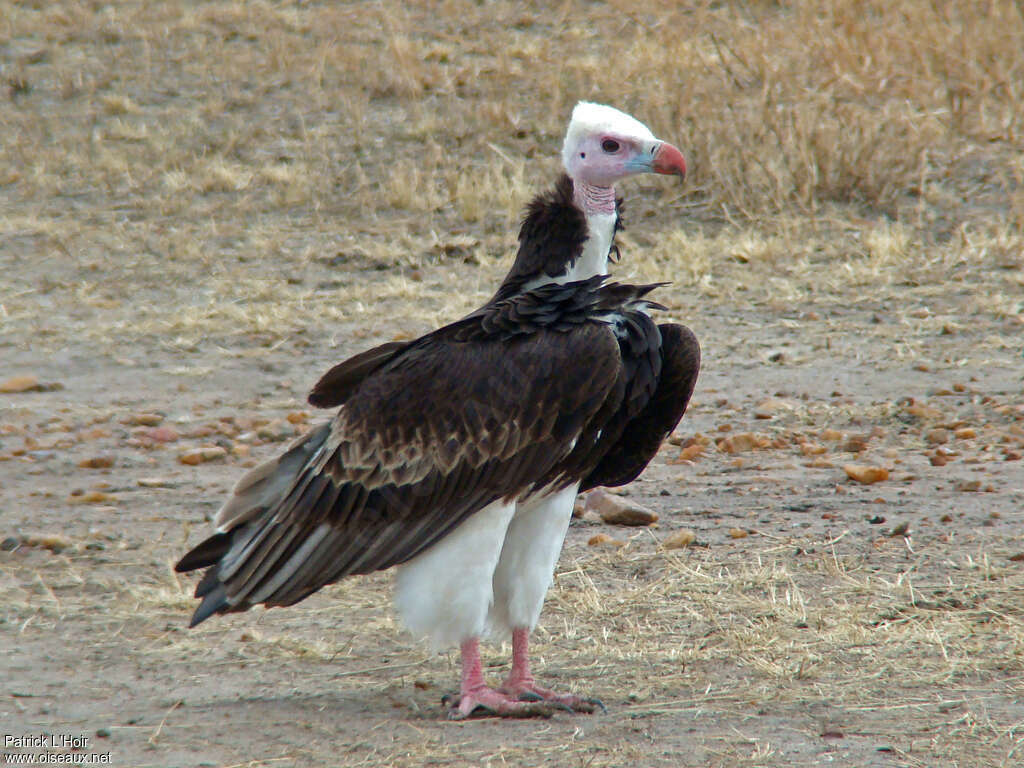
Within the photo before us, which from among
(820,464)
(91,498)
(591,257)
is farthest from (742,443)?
(91,498)

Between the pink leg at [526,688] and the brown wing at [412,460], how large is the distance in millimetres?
499

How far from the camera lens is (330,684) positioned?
185 inches

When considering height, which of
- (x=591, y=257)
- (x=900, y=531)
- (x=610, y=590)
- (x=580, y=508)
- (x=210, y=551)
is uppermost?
(x=591, y=257)

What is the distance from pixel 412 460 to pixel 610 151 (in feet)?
4.20

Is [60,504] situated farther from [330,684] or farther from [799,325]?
[799,325]

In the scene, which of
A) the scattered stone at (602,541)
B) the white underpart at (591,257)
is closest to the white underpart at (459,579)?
the white underpart at (591,257)

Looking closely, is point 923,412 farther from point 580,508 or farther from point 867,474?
point 580,508

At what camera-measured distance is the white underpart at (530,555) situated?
4500mm

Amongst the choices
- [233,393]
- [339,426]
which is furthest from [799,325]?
[339,426]

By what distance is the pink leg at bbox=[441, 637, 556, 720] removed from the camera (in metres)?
4.39

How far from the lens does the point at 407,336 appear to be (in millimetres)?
8641

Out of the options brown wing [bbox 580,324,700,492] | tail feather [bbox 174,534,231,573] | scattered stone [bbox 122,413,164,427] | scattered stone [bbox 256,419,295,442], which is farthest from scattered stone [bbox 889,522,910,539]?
scattered stone [bbox 122,413,164,427]

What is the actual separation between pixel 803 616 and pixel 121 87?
397 inches

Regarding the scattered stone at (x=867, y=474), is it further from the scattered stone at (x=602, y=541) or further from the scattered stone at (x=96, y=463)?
the scattered stone at (x=96, y=463)
